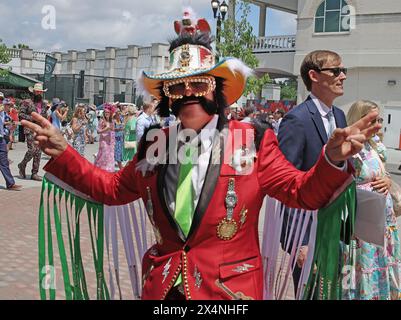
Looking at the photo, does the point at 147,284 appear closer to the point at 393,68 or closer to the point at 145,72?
the point at 145,72

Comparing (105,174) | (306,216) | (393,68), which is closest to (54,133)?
(105,174)

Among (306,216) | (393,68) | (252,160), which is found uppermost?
(393,68)

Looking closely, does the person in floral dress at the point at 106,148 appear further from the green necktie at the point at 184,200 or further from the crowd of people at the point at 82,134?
the green necktie at the point at 184,200

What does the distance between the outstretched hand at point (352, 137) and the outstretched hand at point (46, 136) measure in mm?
1229

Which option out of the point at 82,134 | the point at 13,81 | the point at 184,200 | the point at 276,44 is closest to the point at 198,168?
the point at 184,200

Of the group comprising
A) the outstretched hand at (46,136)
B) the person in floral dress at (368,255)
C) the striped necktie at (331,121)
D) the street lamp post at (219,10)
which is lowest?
the person in floral dress at (368,255)

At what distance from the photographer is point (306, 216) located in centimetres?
266

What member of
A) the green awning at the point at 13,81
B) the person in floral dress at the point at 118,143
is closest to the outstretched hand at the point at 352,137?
the person in floral dress at the point at 118,143

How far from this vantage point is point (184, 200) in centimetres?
244

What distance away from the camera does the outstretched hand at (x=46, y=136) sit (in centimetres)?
248

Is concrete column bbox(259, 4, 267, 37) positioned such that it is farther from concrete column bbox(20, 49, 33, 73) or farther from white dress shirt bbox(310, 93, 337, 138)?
white dress shirt bbox(310, 93, 337, 138)
